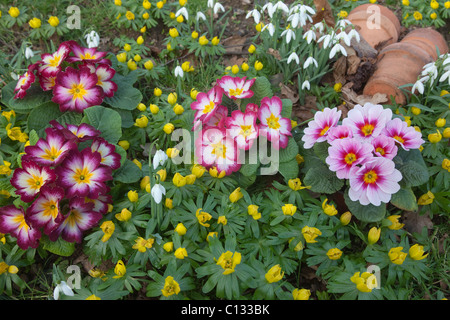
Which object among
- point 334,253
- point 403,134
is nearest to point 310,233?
point 334,253

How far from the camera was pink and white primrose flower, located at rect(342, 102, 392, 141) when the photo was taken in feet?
6.70

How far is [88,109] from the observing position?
90.3 inches

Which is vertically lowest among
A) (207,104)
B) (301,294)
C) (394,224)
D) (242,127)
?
(301,294)

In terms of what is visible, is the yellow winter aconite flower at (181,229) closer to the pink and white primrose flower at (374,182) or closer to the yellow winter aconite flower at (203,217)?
the yellow winter aconite flower at (203,217)

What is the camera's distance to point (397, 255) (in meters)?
1.83

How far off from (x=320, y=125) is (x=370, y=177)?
41 centimetres

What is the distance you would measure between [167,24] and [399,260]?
265 centimetres

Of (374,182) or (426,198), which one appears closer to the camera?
(374,182)

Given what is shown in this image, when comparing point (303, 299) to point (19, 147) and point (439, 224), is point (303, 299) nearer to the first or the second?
point (439, 224)

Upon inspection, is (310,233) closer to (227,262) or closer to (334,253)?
(334,253)

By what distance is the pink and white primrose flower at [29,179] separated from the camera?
193 centimetres

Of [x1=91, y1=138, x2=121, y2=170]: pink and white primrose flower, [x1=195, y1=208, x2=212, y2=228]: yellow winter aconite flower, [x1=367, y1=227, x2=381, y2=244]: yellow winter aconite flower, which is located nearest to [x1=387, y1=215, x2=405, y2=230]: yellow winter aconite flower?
[x1=367, y1=227, x2=381, y2=244]: yellow winter aconite flower

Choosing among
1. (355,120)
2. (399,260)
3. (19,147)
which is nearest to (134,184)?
(19,147)

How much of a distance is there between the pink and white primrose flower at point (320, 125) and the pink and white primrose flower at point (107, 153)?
1.09 meters
